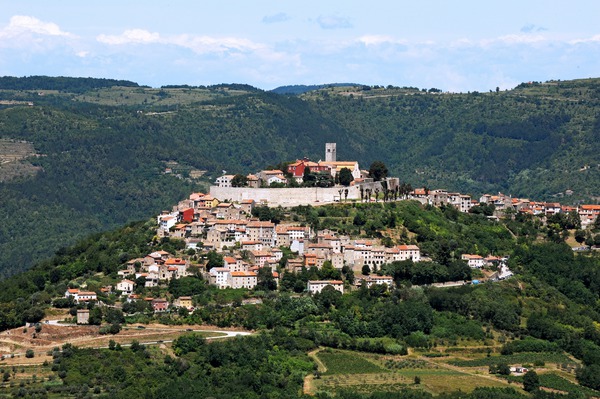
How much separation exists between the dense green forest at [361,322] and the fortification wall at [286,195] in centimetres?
191

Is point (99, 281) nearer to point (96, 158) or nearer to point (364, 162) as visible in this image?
point (96, 158)

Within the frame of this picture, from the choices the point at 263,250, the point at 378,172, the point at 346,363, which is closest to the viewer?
the point at 346,363

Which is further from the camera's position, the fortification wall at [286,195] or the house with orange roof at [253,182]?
the house with orange roof at [253,182]

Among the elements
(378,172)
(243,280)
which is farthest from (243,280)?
(378,172)

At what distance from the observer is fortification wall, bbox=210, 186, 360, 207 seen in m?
93.3

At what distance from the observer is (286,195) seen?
93.3 m

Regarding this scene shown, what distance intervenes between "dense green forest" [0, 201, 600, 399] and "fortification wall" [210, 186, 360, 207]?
6.27ft

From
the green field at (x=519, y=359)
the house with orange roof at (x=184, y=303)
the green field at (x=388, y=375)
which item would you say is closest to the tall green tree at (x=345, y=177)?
the house with orange roof at (x=184, y=303)

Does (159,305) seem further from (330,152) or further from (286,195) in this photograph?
(330,152)

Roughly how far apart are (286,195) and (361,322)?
19913 mm

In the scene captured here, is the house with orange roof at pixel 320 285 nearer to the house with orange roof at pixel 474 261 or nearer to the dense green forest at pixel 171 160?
the house with orange roof at pixel 474 261

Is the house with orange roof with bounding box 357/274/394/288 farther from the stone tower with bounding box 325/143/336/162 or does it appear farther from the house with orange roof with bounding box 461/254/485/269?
the stone tower with bounding box 325/143/336/162

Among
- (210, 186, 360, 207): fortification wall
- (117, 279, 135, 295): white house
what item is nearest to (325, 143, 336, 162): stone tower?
(210, 186, 360, 207): fortification wall

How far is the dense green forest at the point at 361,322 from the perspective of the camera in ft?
214
